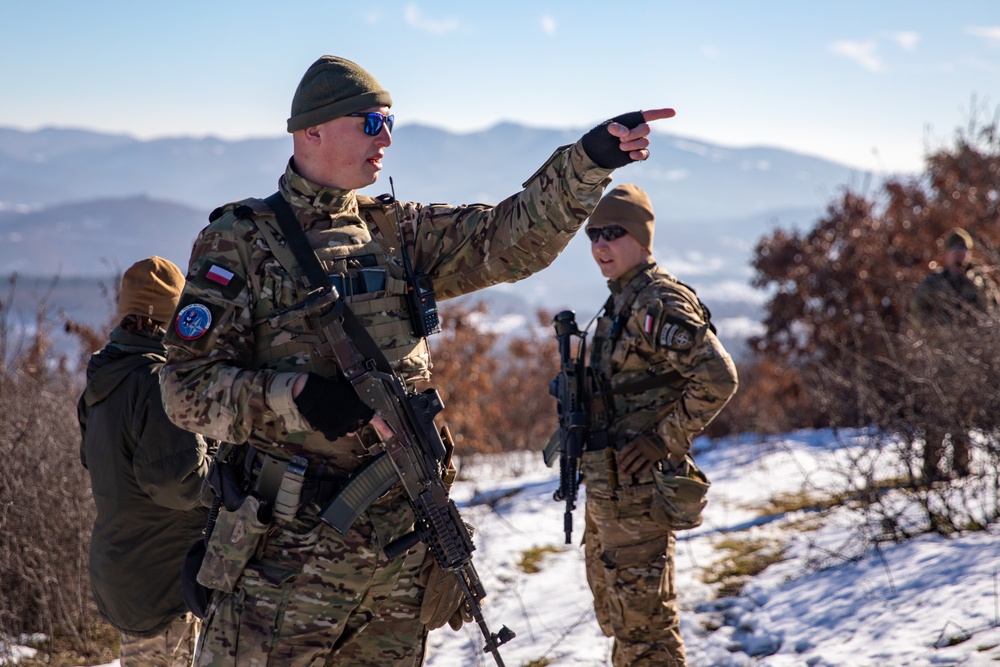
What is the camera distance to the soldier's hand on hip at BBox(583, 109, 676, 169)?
2369mm

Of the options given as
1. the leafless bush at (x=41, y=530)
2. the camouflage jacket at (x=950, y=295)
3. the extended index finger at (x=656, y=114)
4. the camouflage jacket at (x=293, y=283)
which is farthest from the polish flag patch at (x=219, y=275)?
the camouflage jacket at (x=950, y=295)

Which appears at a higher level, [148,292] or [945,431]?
[148,292]

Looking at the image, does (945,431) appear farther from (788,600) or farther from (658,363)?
(658,363)

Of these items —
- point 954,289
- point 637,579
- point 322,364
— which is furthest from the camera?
point 954,289

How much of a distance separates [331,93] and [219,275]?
2.05ft

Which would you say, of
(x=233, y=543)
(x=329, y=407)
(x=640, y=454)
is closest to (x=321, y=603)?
(x=233, y=543)

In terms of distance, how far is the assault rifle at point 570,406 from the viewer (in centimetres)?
395

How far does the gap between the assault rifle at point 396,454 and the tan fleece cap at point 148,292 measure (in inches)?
50.6

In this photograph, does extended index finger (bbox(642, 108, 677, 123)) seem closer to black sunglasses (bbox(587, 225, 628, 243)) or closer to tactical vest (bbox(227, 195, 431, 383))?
tactical vest (bbox(227, 195, 431, 383))

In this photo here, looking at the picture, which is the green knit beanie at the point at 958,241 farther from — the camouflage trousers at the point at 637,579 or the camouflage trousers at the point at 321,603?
the camouflage trousers at the point at 321,603

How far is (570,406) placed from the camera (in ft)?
13.1

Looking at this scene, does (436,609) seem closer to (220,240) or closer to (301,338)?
(301,338)

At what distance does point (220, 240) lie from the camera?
96.5 inches

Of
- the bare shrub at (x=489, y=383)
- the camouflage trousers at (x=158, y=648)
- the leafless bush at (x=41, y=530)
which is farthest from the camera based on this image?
the bare shrub at (x=489, y=383)
